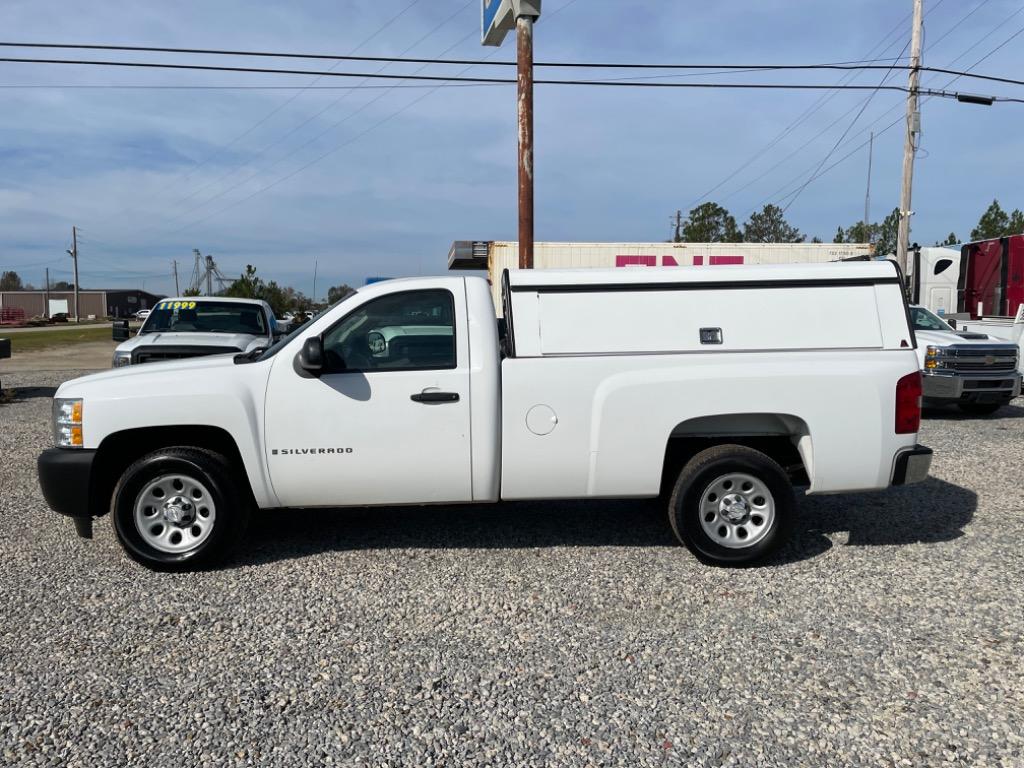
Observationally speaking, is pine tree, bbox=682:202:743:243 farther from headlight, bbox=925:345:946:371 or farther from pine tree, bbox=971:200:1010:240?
headlight, bbox=925:345:946:371

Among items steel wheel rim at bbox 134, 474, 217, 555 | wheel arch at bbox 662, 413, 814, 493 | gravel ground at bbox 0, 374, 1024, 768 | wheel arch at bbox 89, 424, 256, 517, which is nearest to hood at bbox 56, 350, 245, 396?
wheel arch at bbox 89, 424, 256, 517

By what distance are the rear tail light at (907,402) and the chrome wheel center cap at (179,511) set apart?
172 inches

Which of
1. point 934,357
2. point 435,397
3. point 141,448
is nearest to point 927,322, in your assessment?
point 934,357

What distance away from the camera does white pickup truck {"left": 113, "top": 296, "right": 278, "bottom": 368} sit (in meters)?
9.20

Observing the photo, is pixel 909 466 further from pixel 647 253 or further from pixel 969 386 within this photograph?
pixel 647 253

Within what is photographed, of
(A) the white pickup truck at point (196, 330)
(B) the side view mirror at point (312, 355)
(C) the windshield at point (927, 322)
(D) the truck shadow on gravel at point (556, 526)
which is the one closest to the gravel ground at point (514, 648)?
(D) the truck shadow on gravel at point (556, 526)

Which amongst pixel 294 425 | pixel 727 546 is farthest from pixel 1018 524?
pixel 294 425

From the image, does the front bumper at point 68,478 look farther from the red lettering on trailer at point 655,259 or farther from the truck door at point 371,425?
the red lettering on trailer at point 655,259

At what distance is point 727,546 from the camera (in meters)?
4.91

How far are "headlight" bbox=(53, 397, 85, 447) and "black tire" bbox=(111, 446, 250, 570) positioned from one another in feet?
1.23

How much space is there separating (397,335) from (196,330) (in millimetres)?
6564

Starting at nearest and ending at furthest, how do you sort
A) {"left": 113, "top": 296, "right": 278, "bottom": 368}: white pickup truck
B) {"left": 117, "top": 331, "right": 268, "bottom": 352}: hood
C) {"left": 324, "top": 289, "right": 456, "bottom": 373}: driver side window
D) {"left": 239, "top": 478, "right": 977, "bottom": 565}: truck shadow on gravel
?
{"left": 324, "top": 289, "right": 456, "bottom": 373}: driver side window < {"left": 239, "top": 478, "right": 977, "bottom": 565}: truck shadow on gravel < {"left": 113, "top": 296, "right": 278, "bottom": 368}: white pickup truck < {"left": 117, "top": 331, "right": 268, "bottom": 352}: hood

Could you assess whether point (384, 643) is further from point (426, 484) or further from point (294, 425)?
point (294, 425)

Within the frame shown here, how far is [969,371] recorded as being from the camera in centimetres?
1116
